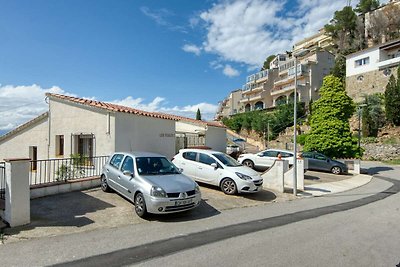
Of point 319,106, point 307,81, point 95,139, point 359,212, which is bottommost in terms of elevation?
point 359,212

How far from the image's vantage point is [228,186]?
10453 mm

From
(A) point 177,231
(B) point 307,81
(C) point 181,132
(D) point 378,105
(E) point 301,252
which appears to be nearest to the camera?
(E) point 301,252

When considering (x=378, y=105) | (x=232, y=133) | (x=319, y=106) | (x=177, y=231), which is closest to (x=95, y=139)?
(x=177, y=231)

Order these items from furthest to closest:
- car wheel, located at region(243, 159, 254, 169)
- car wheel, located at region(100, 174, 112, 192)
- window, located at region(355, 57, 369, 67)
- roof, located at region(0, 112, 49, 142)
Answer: window, located at region(355, 57, 369, 67) → car wheel, located at region(243, 159, 254, 169) → roof, located at region(0, 112, 49, 142) → car wheel, located at region(100, 174, 112, 192)

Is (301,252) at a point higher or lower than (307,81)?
lower

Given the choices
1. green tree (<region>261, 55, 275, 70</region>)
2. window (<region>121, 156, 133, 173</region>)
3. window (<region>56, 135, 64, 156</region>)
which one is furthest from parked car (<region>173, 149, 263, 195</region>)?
green tree (<region>261, 55, 275, 70</region>)

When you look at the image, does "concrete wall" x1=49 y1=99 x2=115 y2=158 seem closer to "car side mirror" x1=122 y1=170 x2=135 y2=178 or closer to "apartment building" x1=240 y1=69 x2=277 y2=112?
"car side mirror" x1=122 y1=170 x2=135 y2=178

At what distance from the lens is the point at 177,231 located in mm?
6312

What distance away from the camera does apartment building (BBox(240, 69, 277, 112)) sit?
62.1 metres

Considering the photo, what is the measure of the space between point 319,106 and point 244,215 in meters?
19.0

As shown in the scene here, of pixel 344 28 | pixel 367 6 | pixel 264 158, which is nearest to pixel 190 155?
pixel 264 158

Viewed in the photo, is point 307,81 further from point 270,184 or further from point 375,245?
point 375,245

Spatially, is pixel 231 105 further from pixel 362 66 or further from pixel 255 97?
pixel 362 66

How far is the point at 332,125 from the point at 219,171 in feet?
50.4
